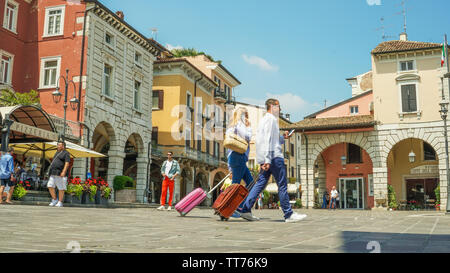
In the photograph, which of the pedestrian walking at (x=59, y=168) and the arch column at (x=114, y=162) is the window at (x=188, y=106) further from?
the pedestrian walking at (x=59, y=168)

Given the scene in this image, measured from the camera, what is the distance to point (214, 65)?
142 feet

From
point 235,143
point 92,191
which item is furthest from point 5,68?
point 235,143

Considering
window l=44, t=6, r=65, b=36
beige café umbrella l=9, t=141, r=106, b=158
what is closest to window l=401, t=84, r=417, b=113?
beige café umbrella l=9, t=141, r=106, b=158

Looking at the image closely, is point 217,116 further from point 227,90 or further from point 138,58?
point 138,58

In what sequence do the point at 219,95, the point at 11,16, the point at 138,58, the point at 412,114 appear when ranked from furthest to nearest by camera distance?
the point at 219,95
the point at 138,58
the point at 412,114
the point at 11,16

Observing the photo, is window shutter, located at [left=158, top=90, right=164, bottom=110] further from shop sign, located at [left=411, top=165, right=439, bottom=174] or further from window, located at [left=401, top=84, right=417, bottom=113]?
shop sign, located at [left=411, top=165, right=439, bottom=174]

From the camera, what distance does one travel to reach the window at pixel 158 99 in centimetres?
3541

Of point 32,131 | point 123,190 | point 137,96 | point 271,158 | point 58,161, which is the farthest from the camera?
point 137,96

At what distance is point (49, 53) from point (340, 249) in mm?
25171

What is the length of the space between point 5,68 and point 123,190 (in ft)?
32.1

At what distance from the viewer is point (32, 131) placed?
17.0m

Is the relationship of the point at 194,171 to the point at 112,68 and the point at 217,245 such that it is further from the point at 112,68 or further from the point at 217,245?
the point at 217,245

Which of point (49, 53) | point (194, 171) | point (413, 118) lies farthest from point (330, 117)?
point (49, 53)

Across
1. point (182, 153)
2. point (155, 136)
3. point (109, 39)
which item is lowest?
point (182, 153)
